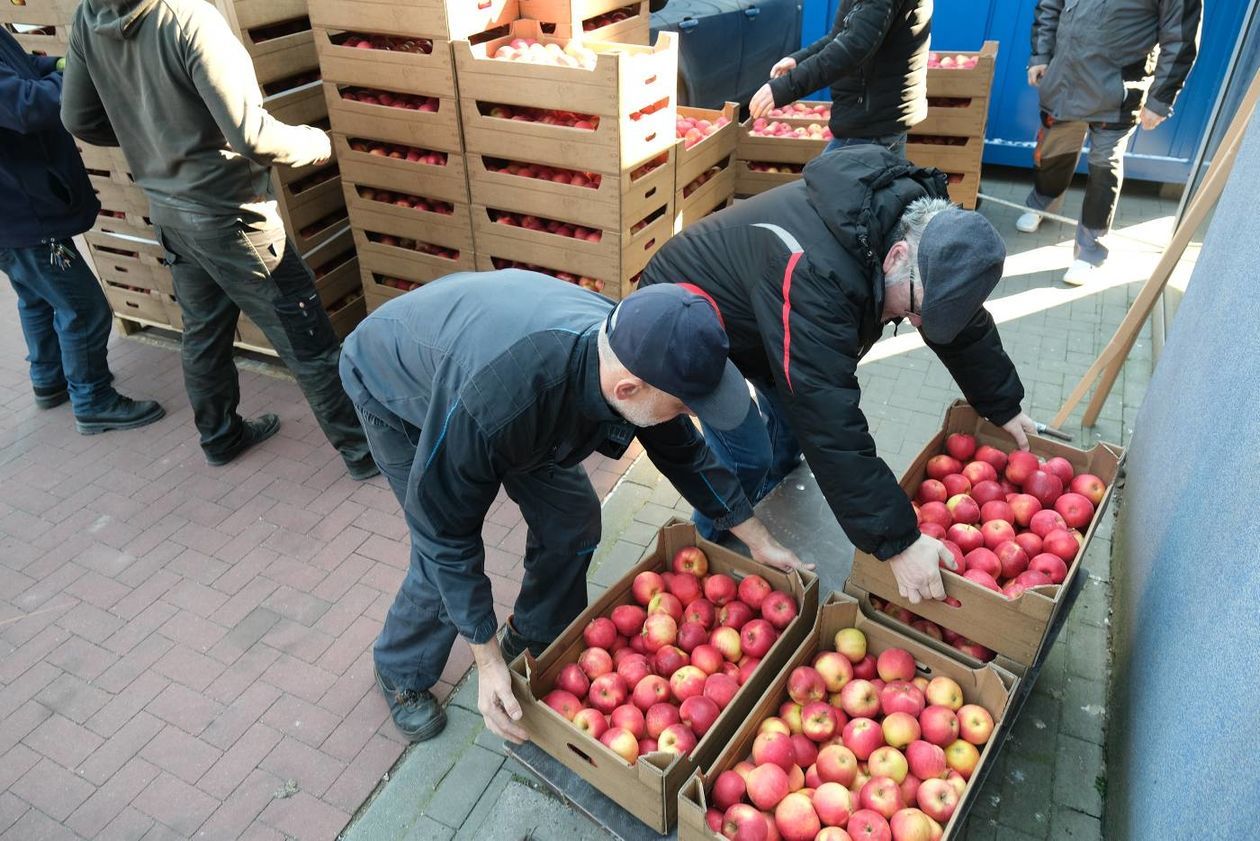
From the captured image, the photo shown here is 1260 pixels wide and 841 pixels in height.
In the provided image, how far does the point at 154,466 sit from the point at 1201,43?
9.00 metres

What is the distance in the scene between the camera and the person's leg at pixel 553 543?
3.00 m

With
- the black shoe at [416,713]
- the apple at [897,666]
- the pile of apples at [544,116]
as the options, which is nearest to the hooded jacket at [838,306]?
the apple at [897,666]

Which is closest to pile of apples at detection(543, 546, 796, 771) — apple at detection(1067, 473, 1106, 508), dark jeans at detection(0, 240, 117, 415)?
apple at detection(1067, 473, 1106, 508)

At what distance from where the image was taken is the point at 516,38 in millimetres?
5270

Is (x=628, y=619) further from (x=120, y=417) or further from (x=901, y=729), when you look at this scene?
(x=120, y=417)

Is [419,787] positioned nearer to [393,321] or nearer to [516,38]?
[393,321]

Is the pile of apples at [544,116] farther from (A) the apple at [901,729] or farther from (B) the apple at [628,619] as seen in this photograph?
(A) the apple at [901,729]

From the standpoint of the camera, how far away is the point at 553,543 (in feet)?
10.2

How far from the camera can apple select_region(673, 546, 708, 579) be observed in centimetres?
301

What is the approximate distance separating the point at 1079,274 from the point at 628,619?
17.7ft

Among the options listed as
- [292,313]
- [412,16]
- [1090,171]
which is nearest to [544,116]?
[412,16]

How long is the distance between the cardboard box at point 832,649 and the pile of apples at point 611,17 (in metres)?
4.65

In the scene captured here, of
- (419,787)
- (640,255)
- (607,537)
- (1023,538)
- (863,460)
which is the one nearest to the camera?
(863,460)

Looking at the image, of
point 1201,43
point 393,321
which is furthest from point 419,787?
point 1201,43
